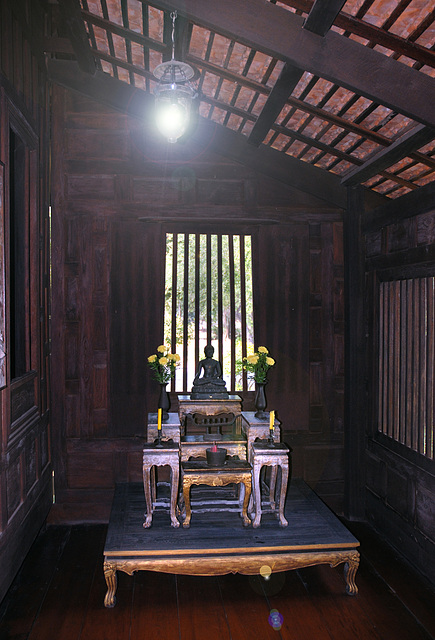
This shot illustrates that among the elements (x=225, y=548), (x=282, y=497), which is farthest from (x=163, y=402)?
(x=225, y=548)

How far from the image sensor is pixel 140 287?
5.57 m

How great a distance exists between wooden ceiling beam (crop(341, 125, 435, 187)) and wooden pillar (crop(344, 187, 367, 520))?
42 cm

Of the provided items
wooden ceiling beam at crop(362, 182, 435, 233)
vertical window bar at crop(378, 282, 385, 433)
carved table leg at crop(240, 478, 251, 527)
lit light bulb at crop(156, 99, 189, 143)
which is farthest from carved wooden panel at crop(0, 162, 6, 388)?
vertical window bar at crop(378, 282, 385, 433)

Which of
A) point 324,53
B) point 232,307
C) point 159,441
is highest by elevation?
point 324,53

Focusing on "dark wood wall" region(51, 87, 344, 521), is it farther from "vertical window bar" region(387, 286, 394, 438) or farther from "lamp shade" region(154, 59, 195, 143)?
"lamp shade" region(154, 59, 195, 143)

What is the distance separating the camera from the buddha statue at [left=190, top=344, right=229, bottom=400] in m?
5.30

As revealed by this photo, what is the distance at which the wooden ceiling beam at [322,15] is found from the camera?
2957mm

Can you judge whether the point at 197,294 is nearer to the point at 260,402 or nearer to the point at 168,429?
the point at 260,402

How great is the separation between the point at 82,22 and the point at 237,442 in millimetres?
4128

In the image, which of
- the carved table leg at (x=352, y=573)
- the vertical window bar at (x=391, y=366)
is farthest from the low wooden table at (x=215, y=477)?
the vertical window bar at (x=391, y=366)

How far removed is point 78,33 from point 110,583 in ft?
15.5

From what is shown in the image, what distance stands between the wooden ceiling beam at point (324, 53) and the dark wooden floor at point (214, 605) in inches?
141

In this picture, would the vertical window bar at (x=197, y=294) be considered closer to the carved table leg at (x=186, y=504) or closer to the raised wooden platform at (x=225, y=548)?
the carved table leg at (x=186, y=504)

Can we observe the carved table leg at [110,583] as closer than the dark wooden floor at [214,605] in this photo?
No
